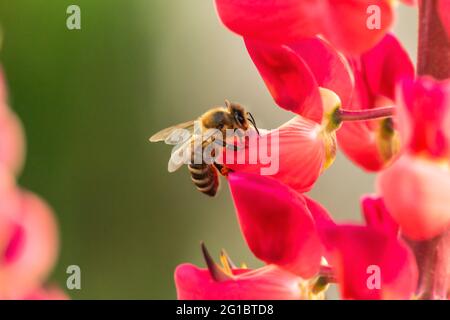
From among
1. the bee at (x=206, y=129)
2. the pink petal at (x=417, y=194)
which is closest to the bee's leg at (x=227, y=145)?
the bee at (x=206, y=129)

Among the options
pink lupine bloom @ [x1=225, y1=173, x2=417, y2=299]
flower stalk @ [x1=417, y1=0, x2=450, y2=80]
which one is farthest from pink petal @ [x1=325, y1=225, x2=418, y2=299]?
flower stalk @ [x1=417, y1=0, x2=450, y2=80]

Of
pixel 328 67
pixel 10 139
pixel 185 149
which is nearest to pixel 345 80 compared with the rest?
pixel 328 67

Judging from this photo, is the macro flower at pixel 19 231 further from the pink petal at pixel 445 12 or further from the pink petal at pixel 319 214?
the pink petal at pixel 445 12

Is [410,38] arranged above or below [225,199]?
above

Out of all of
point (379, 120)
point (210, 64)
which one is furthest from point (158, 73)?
point (379, 120)

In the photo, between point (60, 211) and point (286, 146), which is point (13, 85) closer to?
point (60, 211)

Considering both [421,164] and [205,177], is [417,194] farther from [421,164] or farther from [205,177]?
[205,177]
